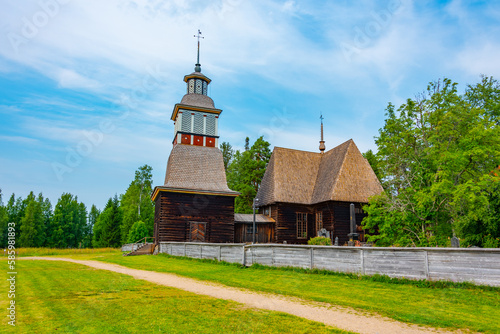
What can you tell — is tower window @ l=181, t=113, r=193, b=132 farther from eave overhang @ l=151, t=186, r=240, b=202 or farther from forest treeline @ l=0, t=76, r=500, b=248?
forest treeline @ l=0, t=76, r=500, b=248

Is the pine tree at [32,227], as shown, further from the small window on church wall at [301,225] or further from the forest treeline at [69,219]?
the small window on church wall at [301,225]

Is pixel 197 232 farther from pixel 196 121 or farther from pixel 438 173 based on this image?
pixel 438 173

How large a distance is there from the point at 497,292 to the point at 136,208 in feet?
183

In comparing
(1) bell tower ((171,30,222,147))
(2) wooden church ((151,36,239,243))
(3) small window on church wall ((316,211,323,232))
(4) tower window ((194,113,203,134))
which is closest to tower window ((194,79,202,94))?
(1) bell tower ((171,30,222,147))

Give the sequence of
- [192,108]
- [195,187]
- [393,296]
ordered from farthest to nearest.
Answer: [192,108], [195,187], [393,296]

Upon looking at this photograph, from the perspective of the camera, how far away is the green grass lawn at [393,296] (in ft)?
24.8

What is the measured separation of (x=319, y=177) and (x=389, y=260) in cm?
2150

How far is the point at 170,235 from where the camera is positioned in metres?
27.8

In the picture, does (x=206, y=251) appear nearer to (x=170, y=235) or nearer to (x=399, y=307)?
(x=170, y=235)

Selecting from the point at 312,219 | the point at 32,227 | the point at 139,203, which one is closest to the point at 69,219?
the point at 32,227

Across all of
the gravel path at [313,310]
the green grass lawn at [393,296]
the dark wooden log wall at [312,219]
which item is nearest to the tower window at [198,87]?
the dark wooden log wall at [312,219]

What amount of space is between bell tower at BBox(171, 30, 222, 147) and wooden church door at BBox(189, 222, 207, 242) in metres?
8.03

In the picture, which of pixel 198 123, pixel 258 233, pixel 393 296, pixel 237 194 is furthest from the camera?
pixel 198 123

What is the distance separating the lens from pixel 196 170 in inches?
1199
